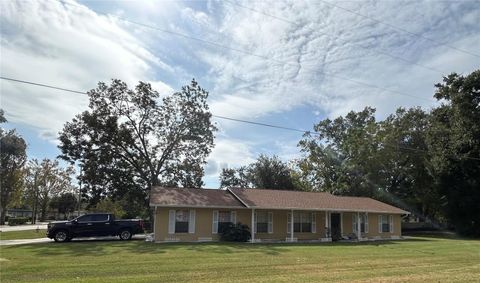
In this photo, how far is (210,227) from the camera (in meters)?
28.7

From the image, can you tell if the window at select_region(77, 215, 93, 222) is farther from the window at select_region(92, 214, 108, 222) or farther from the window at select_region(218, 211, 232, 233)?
the window at select_region(218, 211, 232, 233)

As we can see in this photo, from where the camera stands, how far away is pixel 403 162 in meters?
48.0

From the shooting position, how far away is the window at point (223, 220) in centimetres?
2888

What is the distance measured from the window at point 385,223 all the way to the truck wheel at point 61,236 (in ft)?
79.5

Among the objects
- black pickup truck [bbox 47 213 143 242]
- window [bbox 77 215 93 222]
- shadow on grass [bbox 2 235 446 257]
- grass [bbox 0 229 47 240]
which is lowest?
grass [bbox 0 229 47 240]

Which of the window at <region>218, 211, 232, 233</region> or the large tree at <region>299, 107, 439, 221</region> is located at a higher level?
the large tree at <region>299, 107, 439, 221</region>

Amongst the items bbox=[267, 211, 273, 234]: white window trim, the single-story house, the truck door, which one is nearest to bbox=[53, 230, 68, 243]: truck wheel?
the truck door

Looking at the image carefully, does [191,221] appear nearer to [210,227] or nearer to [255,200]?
[210,227]

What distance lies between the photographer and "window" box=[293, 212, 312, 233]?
3159 centimetres

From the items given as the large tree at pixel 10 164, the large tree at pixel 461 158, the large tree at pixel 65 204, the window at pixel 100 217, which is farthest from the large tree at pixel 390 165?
the large tree at pixel 65 204

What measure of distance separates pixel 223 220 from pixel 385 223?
14837 mm

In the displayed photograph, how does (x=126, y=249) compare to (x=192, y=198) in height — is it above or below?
below

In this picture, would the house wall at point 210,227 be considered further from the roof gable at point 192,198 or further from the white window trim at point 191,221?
the roof gable at point 192,198

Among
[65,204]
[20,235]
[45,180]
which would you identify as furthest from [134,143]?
[65,204]
